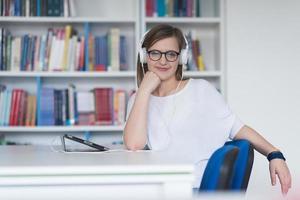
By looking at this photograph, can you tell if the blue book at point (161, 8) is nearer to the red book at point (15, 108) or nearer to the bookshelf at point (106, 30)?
the bookshelf at point (106, 30)

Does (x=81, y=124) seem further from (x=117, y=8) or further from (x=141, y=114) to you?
(x=141, y=114)

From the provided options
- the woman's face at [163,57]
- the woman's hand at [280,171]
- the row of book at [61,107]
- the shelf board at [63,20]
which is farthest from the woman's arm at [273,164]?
the shelf board at [63,20]

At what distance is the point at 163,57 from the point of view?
1900 mm

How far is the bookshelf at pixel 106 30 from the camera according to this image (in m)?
3.44

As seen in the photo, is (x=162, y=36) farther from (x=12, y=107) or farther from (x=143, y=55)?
(x=12, y=107)

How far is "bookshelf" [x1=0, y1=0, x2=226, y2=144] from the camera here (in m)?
3.44

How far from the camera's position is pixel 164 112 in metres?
1.85

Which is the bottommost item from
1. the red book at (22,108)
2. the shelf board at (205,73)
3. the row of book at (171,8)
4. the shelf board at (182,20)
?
the red book at (22,108)

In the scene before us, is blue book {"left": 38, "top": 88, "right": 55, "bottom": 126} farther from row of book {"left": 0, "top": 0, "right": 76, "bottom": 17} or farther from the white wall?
the white wall

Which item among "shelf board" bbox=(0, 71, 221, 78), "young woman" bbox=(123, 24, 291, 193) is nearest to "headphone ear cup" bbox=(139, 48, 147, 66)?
"young woman" bbox=(123, 24, 291, 193)

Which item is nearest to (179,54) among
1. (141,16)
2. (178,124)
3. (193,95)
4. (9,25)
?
(193,95)

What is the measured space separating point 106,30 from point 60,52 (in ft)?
1.59

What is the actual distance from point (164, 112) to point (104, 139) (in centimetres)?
187

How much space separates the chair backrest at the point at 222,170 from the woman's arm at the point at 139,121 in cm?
46
